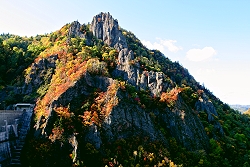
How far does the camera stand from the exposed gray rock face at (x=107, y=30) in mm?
69062

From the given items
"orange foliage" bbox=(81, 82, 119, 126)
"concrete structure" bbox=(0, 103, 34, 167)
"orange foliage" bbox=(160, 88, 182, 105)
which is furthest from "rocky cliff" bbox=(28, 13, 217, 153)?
"concrete structure" bbox=(0, 103, 34, 167)

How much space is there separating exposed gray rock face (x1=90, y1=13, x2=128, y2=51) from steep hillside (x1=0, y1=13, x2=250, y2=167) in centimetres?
1271

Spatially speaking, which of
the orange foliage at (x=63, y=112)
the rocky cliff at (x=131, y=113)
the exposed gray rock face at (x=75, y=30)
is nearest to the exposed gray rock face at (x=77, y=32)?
the exposed gray rock face at (x=75, y=30)

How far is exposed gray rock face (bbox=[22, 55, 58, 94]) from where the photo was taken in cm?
4600

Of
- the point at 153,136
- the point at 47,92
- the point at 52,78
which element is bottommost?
the point at 153,136

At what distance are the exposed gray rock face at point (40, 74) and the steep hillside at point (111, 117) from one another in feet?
0.65

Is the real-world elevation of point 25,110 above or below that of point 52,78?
below

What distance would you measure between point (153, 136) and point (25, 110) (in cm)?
2198

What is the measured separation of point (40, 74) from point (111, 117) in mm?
20656

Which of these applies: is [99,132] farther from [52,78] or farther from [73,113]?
[52,78]

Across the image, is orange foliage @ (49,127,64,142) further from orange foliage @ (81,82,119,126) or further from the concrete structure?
the concrete structure

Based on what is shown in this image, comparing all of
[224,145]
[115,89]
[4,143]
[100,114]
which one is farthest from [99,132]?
[224,145]

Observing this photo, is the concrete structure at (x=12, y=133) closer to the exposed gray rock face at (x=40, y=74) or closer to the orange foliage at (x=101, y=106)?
the exposed gray rock face at (x=40, y=74)

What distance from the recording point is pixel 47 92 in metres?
42.3
